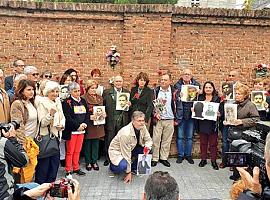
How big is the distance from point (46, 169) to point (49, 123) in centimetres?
81

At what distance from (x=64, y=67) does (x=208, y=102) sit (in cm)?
350

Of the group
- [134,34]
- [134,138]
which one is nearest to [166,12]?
[134,34]

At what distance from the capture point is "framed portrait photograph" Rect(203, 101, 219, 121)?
25.1 ft

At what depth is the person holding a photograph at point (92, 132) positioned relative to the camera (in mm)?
7477

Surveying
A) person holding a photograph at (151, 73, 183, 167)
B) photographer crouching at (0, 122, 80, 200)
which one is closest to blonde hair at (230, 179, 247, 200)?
photographer crouching at (0, 122, 80, 200)

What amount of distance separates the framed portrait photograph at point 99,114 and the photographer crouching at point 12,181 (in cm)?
298

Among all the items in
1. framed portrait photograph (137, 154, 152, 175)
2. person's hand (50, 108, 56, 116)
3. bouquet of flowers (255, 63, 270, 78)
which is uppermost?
bouquet of flowers (255, 63, 270, 78)

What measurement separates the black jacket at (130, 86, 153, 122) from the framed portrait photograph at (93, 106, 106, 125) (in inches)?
26.7

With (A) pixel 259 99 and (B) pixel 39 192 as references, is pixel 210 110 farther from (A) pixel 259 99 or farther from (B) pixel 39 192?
(B) pixel 39 192

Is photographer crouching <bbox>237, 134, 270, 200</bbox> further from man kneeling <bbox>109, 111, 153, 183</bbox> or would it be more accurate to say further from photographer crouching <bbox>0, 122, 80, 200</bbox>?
man kneeling <bbox>109, 111, 153, 183</bbox>

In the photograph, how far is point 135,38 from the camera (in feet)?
28.8

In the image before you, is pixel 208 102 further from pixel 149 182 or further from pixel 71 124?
pixel 149 182

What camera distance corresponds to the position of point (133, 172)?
24.0ft

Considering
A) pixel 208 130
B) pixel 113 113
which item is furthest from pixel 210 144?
pixel 113 113
